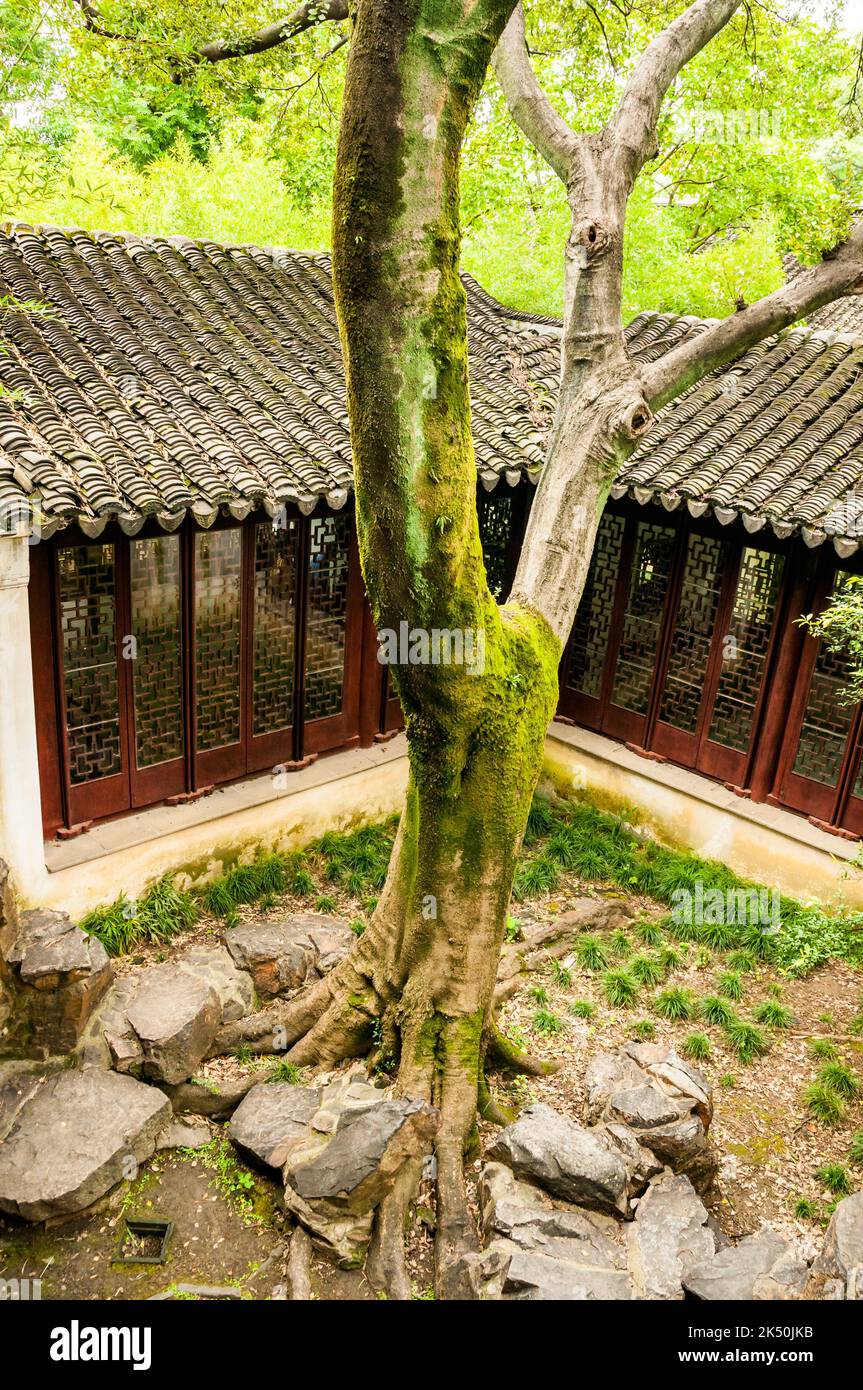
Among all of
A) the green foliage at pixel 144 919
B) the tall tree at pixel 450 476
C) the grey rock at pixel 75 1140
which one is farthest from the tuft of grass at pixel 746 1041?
the green foliage at pixel 144 919

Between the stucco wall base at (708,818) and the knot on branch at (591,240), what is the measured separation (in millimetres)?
5354

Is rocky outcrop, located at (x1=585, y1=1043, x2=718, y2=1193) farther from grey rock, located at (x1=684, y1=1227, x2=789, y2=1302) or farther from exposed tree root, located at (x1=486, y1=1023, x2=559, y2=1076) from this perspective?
grey rock, located at (x1=684, y1=1227, x2=789, y2=1302)

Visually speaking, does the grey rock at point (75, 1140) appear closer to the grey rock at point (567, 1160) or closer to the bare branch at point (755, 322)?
the grey rock at point (567, 1160)

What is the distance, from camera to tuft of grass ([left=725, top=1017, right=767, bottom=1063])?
27.6ft

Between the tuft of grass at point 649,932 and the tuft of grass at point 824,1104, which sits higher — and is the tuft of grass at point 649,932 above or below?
above

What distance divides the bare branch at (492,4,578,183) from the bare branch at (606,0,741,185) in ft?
1.15

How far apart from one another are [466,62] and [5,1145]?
249 inches

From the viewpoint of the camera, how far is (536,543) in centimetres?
700

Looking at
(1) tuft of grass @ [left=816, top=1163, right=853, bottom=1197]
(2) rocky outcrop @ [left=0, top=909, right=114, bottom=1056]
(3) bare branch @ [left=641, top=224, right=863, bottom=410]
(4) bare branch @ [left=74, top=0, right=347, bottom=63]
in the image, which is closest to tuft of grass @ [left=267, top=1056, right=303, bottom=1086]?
(2) rocky outcrop @ [left=0, top=909, right=114, bottom=1056]

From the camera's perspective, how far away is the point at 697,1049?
8352 mm

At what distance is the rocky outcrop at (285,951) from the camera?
839 cm

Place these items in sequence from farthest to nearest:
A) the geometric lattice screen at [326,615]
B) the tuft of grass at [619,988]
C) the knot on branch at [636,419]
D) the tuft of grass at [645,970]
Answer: the geometric lattice screen at [326,615], the tuft of grass at [645,970], the tuft of grass at [619,988], the knot on branch at [636,419]

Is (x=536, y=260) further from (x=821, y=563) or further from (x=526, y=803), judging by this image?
(x=526, y=803)

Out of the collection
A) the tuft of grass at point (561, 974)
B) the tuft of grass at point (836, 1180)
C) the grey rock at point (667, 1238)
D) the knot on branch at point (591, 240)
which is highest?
the knot on branch at point (591, 240)
